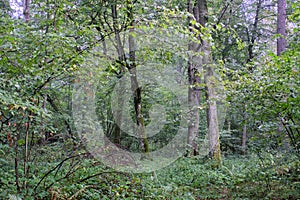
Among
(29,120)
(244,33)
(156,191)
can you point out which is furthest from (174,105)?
(29,120)

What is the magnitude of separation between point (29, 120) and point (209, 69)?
5.79 meters

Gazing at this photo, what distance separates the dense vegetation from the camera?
3875 millimetres

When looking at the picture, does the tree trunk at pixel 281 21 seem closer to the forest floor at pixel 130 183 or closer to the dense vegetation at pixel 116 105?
the dense vegetation at pixel 116 105

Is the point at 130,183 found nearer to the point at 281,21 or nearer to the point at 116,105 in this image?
the point at 116,105

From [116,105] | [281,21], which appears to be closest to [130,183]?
[116,105]

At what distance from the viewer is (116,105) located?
9.98 metres

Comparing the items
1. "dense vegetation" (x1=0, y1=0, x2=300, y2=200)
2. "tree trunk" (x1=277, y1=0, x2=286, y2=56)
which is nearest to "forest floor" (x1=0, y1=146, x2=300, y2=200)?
"dense vegetation" (x1=0, y1=0, x2=300, y2=200)

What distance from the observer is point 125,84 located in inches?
364

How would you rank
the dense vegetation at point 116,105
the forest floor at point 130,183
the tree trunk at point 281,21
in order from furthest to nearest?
the tree trunk at point 281,21
the forest floor at point 130,183
the dense vegetation at point 116,105

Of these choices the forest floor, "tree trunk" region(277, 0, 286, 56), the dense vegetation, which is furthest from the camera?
"tree trunk" region(277, 0, 286, 56)

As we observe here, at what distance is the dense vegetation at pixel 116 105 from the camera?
3875 millimetres

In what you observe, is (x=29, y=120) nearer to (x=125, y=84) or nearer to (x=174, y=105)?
(x=125, y=84)

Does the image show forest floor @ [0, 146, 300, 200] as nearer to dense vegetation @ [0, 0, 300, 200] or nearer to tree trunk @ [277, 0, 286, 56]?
dense vegetation @ [0, 0, 300, 200]

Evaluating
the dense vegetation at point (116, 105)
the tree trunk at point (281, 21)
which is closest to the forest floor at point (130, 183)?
the dense vegetation at point (116, 105)
